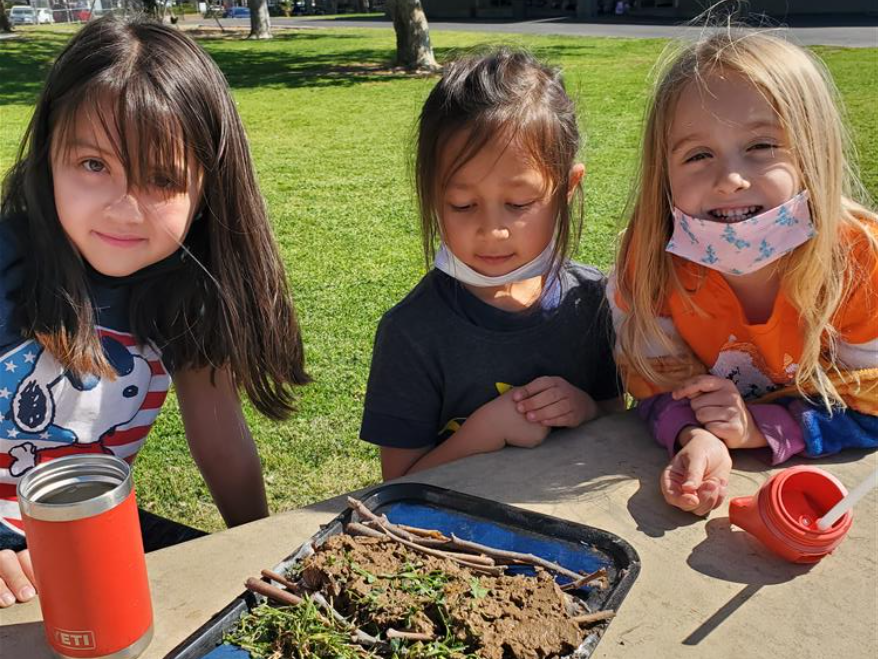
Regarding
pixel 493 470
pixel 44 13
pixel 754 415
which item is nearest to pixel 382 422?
pixel 493 470

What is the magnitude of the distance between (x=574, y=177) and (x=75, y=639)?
1385 millimetres

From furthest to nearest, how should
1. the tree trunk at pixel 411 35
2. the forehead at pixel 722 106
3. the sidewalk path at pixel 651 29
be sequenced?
the sidewalk path at pixel 651 29, the tree trunk at pixel 411 35, the forehead at pixel 722 106

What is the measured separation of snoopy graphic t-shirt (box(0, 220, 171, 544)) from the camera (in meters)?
1.60

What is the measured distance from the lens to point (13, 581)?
4.17 ft

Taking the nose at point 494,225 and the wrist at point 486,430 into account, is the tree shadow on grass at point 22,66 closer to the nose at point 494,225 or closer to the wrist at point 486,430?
the nose at point 494,225

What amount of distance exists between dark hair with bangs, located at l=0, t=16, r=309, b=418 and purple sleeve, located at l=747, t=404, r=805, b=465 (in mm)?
998

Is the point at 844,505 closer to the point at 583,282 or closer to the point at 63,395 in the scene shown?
the point at 583,282

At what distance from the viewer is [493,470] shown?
5.31ft

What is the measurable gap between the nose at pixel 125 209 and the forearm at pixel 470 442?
756mm

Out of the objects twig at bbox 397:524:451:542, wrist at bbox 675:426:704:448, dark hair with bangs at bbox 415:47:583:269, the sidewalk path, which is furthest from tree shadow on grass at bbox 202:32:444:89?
twig at bbox 397:524:451:542

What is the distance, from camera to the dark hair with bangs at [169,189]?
1.55m

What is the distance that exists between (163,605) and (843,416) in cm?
125

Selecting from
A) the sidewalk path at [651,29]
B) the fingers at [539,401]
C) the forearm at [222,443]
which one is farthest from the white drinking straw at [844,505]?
the sidewalk path at [651,29]

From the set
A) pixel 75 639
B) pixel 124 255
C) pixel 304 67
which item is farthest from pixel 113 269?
pixel 304 67
